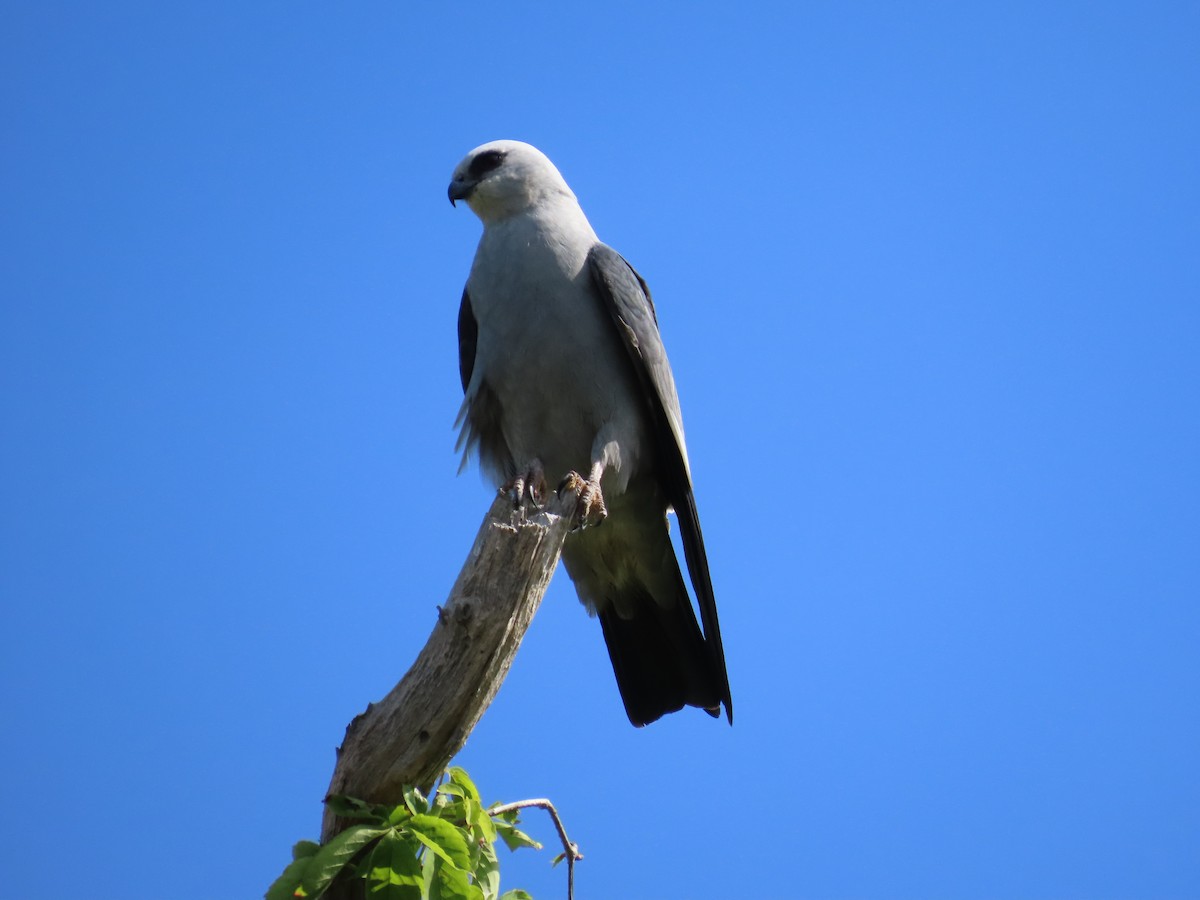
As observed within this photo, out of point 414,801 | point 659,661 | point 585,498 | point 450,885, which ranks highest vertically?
point 585,498

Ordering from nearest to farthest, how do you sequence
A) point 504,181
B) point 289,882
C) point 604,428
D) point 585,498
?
point 289,882
point 585,498
point 604,428
point 504,181

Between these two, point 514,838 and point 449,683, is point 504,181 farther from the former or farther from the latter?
point 514,838

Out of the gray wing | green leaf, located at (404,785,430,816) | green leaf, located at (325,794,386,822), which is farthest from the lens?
the gray wing

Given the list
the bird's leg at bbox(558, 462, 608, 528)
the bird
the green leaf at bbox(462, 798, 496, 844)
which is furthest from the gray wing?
the green leaf at bbox(462, 798, 496, 844)

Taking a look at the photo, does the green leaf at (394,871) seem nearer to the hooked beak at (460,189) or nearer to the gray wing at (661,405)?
the gray wing at (661,405)

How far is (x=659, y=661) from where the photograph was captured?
5.13m

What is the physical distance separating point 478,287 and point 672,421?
1.16 m

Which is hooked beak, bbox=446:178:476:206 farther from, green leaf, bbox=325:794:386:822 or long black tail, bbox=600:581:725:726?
green leaf, bbox=325:794:386:822

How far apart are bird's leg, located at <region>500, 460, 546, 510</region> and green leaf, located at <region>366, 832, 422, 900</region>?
1.26m

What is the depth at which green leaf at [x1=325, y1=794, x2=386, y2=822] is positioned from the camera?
3135 mm

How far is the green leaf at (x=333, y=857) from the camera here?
291cm

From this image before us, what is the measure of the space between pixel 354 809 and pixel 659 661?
2.23m

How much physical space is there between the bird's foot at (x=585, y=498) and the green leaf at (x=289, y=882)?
1732 mm

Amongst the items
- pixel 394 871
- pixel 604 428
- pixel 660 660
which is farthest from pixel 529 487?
pixel 394 871
